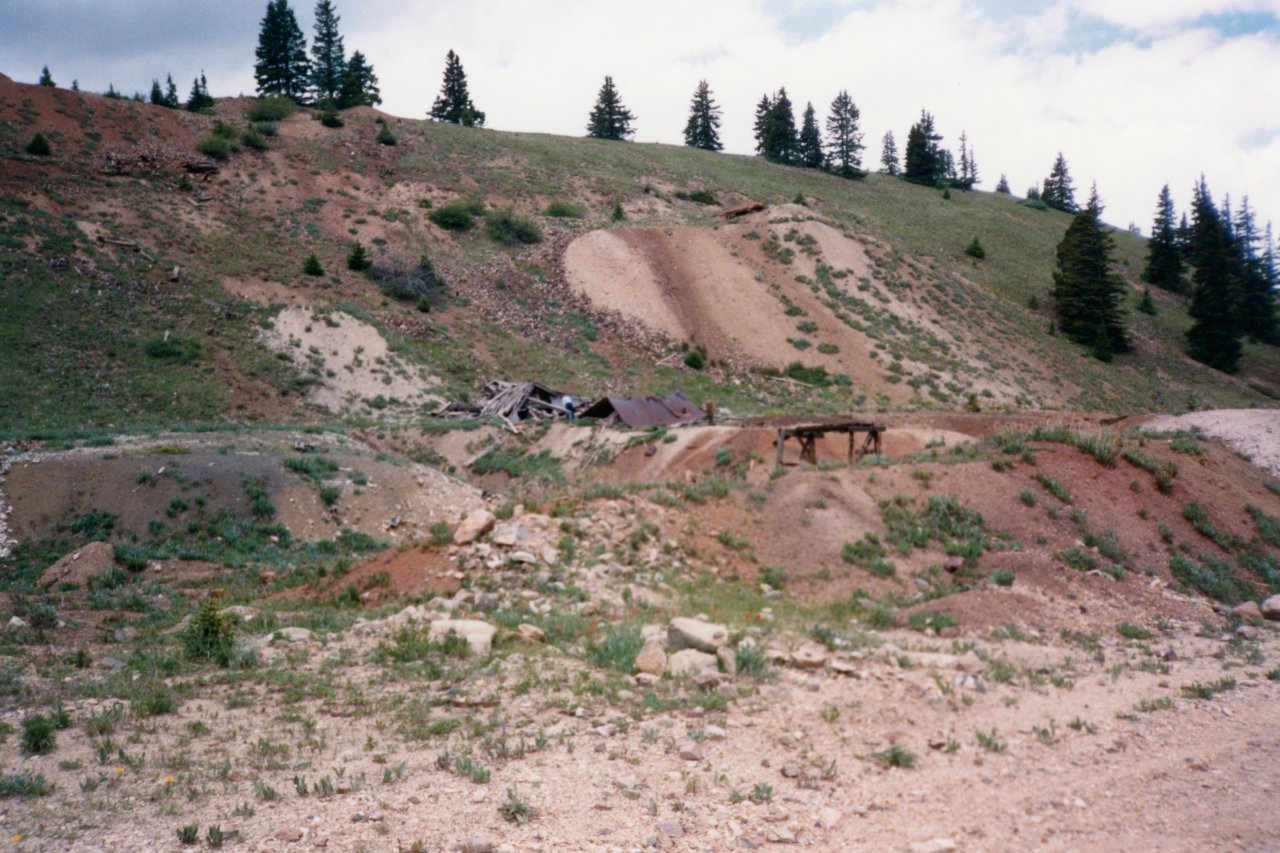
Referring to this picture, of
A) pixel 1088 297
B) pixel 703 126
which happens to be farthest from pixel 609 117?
pixel 1088 297

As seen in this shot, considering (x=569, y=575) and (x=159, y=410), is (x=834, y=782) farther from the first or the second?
(x=159, y=410)

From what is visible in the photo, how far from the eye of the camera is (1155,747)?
288 inches

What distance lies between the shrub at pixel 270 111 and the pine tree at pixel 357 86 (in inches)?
286

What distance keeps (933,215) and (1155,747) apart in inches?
2860

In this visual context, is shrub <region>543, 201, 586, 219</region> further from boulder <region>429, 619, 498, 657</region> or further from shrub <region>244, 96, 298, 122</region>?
boulder <region>429, 619, 498, 657</region>

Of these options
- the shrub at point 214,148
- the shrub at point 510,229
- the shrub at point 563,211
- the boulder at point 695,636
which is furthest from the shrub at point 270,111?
the boulder at point 695,636

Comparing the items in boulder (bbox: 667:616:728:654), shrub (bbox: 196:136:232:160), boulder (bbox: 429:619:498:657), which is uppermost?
shrub (bbox: 196:136:232:160)

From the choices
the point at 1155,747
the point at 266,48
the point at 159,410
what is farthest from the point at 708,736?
the point at 266,48

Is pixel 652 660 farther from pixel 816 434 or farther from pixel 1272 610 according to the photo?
pixel 816 434

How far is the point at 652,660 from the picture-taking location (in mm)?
8648

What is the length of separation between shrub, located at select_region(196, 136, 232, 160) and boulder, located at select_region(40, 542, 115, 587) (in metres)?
37.5

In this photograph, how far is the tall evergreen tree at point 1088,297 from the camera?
52.6m

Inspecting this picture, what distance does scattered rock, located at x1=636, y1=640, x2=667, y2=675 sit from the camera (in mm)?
8570

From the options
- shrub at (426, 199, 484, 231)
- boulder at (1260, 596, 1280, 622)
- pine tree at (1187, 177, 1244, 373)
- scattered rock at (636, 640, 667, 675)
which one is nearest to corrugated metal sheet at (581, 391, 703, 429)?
boulder at (1260, 596, 1280, 622)
